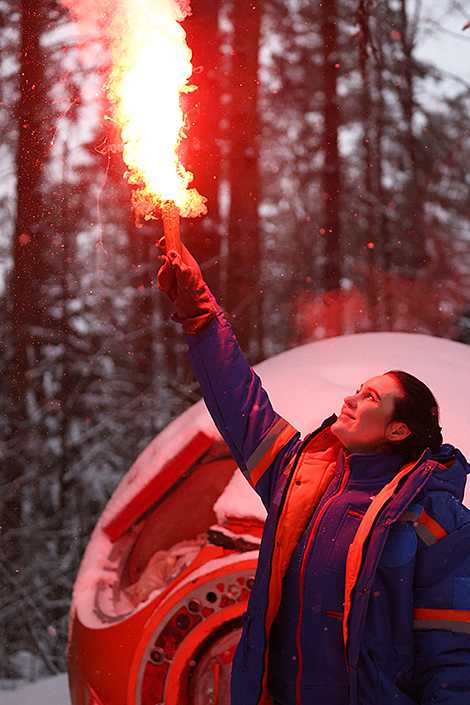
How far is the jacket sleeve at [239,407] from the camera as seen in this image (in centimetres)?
161

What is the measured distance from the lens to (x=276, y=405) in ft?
7.77

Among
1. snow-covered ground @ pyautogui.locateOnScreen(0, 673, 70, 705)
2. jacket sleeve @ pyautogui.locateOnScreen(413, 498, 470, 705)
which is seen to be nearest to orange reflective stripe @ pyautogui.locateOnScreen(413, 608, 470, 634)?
jacket sleeve @ pyautogui.locateOnScreen(413, 498, 470, 705)

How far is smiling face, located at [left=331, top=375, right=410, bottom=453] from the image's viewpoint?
1.48m

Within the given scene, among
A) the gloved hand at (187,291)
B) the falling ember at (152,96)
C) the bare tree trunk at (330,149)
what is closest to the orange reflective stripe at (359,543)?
the gloved hand at (187,291)

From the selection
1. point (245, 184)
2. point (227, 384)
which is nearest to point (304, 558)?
point (227, 384)

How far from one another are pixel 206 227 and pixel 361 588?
11.7 feet

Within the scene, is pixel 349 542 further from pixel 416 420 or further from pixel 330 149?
pixel 330 149

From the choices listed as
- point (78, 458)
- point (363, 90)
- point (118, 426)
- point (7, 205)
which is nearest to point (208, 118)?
point (363, 90)

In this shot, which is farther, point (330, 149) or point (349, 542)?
point (330, 149)

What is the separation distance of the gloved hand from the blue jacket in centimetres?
47

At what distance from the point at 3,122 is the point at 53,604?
365cm

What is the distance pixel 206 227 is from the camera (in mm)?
4480

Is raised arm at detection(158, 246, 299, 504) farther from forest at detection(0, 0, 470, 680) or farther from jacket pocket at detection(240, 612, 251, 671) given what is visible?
forest at detection(0, 0, 470, 680)

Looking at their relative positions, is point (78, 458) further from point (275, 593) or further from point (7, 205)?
point (275, 593)
